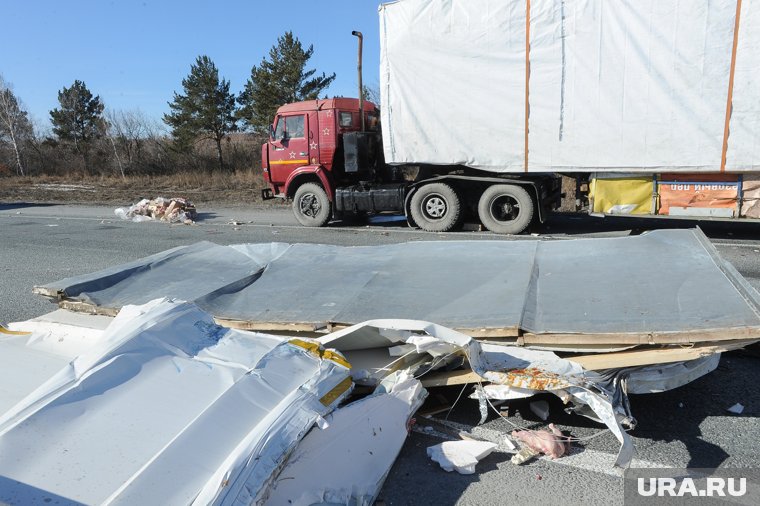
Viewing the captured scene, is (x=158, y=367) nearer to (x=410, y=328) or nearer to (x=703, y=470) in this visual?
(x=410, y=328)

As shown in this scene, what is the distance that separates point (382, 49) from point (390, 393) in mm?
8968

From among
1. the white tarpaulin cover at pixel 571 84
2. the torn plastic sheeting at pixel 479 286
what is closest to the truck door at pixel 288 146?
the white tarpaulin cover at pixel 571 84

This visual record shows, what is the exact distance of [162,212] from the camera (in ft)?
48.8

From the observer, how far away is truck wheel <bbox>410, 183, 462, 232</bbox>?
11070mm

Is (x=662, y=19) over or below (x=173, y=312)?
over

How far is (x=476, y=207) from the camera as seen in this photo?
37.2 ft

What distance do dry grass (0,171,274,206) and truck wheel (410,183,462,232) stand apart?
347 inches

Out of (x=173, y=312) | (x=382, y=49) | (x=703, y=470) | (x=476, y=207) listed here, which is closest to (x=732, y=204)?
(x=476, y=207)

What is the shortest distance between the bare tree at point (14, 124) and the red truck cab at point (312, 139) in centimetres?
3776

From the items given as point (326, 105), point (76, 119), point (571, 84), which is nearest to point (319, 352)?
point (571, 84)

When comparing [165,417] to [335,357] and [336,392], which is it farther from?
[335,357]

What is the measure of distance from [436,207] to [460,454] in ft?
28.1

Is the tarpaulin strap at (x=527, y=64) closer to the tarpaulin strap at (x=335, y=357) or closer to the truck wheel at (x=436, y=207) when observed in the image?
the truck wheel at (x=436, y=207)

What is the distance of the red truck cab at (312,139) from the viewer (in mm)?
12266
